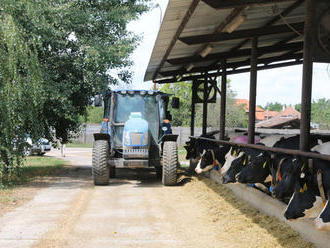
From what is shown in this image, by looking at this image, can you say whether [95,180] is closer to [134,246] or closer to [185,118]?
[134,246]

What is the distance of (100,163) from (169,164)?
1.67 metres

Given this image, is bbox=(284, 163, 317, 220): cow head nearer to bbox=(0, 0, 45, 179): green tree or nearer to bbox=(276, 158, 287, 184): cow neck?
bbox=(276, 158, 287, 184): cow neck

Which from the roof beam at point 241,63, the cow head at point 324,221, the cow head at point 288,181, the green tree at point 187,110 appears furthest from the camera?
the green tree at point 187,110

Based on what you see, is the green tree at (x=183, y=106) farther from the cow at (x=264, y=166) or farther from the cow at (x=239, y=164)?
the cow at (x=264, y=166)

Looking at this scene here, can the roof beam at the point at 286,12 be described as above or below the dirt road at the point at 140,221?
above

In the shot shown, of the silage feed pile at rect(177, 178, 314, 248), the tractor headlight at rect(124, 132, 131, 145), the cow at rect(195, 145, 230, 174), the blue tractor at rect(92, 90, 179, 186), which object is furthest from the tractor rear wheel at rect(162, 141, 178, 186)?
the silage feed pile at rect(177, 178, 314, 248)

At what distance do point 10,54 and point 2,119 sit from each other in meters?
1.45

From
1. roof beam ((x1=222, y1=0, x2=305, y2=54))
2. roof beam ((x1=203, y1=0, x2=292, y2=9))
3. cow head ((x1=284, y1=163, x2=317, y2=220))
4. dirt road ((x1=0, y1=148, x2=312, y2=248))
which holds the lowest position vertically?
dirt road ((x1=0, y1=148, x2=312, y2=248))

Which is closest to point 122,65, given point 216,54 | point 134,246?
point 216,54

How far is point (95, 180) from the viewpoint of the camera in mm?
11305

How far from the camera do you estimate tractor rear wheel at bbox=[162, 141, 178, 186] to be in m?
11.1

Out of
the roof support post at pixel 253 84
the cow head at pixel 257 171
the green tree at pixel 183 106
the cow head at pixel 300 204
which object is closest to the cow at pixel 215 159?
the roof support post at pixel 253 84

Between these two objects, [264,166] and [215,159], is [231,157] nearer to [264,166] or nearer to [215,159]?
[215,159]

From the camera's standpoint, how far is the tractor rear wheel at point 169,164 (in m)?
11.1
